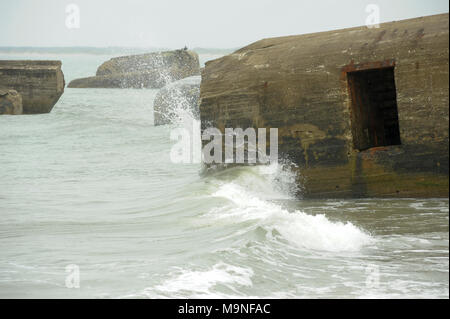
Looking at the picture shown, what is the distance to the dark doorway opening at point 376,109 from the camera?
5906 mm

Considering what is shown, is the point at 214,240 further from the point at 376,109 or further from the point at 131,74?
the point at 131,74

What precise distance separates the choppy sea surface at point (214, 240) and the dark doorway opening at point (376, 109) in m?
0.89

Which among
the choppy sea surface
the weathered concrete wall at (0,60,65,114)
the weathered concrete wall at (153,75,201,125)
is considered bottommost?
the choppy sea surface

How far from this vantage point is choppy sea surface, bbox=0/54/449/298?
3646 mm

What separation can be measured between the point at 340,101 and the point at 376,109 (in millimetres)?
818

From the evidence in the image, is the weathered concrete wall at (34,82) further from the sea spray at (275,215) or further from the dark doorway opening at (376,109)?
the dark doorway opening at (376,109)

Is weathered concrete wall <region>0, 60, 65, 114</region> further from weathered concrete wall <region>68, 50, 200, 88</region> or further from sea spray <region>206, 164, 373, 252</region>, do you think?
weathered concrete wall <region>68, 50, 200, 88</region>

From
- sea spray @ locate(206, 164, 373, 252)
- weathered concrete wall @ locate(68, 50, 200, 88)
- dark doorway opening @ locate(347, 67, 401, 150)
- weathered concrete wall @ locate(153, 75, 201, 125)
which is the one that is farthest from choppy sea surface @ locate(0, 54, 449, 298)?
weathered concrete wall @ locate(68, 50, 200, 88)

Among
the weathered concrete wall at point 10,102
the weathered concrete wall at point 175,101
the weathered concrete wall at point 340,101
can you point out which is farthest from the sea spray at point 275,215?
the weathered concrete wall at point 10,102

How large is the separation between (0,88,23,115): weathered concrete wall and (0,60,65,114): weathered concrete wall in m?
0.52

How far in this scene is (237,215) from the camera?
18.7 feet

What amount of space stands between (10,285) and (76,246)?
1.01 meters

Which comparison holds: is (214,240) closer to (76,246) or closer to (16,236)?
(76,246)
